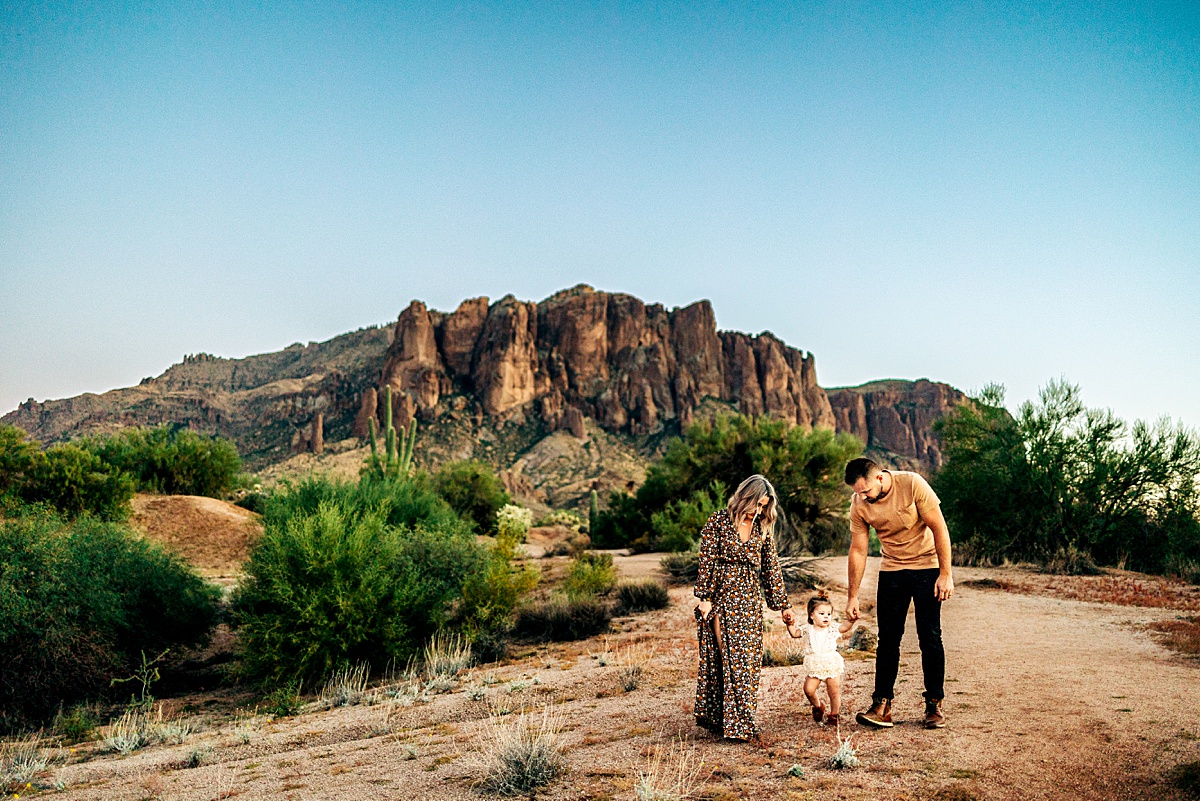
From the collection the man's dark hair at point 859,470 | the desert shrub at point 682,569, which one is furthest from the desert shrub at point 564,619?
the man's dark hair at point 859,470

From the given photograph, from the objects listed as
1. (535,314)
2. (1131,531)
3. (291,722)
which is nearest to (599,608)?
(291,722)

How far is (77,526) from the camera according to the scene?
13.3 meters

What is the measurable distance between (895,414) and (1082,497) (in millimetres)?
126700

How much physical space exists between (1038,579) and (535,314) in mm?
114861

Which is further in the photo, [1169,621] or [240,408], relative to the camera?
[240,408]

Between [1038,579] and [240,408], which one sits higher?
[240,408]

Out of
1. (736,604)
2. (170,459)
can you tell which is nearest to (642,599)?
(736,604)

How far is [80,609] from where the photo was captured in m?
10.7

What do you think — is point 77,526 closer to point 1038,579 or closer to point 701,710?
point 701,710

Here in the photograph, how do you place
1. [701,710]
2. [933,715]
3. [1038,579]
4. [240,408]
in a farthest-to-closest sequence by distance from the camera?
[240,408], [1038,579], [701,710], [933,715]

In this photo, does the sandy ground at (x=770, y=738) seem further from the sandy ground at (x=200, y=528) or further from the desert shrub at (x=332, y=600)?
the sandy ground at (x=200, y=528)

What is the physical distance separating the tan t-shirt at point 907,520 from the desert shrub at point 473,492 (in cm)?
2943

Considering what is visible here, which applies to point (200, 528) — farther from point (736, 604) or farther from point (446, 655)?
point (736, 604)

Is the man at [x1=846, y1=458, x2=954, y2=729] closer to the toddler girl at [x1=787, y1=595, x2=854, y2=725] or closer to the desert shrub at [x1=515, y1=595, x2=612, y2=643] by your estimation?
the toddler girl at [x1=787, y1=595, x2=854, y2=725]
